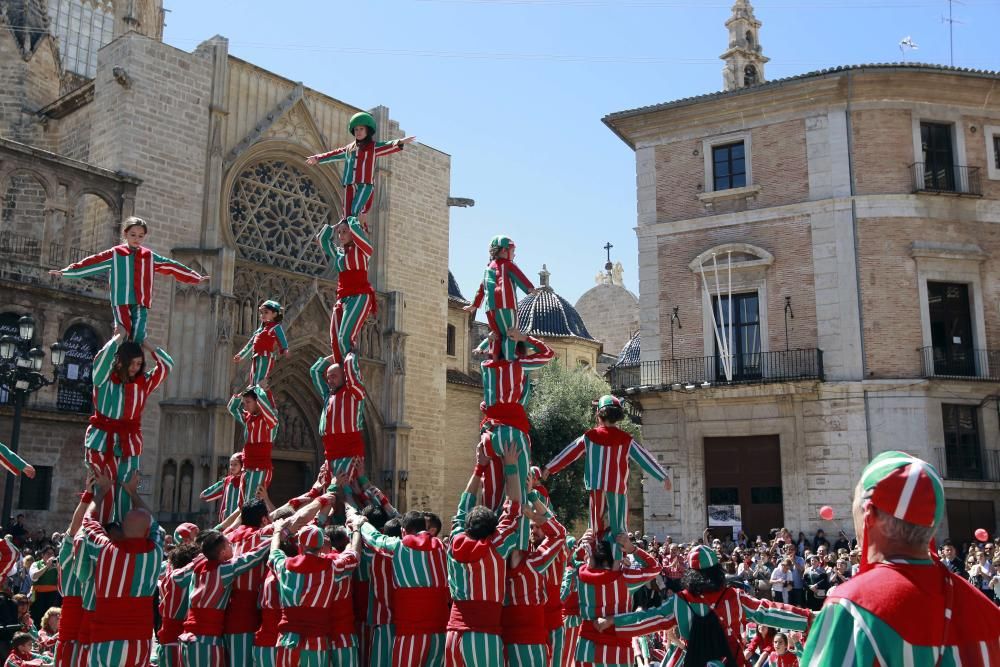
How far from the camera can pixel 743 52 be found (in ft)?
104

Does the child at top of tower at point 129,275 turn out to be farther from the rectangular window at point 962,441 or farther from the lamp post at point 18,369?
the rectangular window at point 962,441

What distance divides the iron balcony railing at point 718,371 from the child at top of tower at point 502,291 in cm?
1547

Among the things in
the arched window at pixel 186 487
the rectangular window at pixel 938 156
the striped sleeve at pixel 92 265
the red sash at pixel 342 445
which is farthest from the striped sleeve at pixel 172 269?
the rectangular window at pixel 938 156

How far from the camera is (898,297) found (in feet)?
74.5

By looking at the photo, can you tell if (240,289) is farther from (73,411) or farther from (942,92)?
(942,92)

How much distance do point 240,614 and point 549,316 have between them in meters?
40.1

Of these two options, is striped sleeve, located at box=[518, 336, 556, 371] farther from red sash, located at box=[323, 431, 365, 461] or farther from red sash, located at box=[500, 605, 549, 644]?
red sash, located at box=[500, 605, 549, 644]

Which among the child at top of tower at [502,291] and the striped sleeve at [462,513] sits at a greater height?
the child at top of tower at [502,291]

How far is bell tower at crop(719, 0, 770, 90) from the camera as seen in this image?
3166 cm

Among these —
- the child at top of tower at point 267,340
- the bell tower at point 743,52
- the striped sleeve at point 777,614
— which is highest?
the bell tower at point 743,52

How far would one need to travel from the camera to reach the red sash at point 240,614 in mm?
7414

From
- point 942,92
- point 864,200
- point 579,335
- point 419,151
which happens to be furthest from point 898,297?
point 579,335

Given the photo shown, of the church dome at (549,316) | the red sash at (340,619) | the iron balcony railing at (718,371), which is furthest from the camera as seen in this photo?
the church dome at (549,316)

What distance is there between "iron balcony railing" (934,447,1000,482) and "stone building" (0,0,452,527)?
1468cm
